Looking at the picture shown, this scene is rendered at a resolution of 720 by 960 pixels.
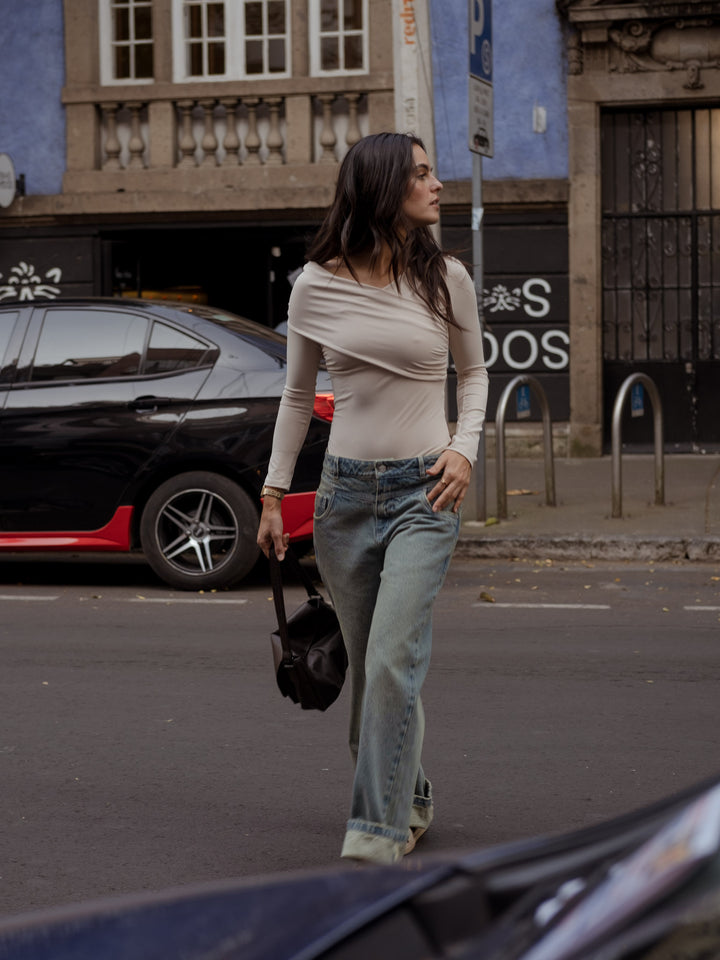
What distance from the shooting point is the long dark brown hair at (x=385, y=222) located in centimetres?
362

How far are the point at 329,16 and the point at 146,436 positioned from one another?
8923mm

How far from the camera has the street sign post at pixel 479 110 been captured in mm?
10367

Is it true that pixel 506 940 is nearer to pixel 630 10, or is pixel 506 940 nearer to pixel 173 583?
pixel 173 583

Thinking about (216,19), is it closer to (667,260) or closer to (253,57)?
(253,57)

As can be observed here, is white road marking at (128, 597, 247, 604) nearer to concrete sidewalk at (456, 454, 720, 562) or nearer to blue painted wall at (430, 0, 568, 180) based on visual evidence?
concrete sidewalk at (456, 454, 720, 562)

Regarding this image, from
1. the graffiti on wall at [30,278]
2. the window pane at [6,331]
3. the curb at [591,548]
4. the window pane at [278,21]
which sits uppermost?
the window pane at [278,21]

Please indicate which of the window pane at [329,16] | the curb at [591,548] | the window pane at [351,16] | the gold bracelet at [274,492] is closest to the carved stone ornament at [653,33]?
the window pane at [351,16]

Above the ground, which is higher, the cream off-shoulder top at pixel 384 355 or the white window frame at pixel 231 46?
the white window frame at pixel 231 46

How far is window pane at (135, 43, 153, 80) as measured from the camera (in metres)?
16.2

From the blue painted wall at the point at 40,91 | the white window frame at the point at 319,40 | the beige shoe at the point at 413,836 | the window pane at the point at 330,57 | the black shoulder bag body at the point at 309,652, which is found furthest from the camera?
the blue painted wall at the point at 40,91

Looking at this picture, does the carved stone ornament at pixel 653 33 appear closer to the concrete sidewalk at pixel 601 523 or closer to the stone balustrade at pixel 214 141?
the stone balustrade at pixel 214 141

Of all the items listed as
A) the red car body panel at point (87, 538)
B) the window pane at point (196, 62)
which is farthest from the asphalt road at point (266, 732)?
the window pane at point (196, 62)

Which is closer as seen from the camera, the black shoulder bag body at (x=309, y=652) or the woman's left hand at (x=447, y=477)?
the woman's left hand at (x=447, y=477)

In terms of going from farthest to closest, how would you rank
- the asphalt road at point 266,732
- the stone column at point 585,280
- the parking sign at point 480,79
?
the stone column at point 585,280, the parking sign at point 480,79, the asphalt road at point 266,732
